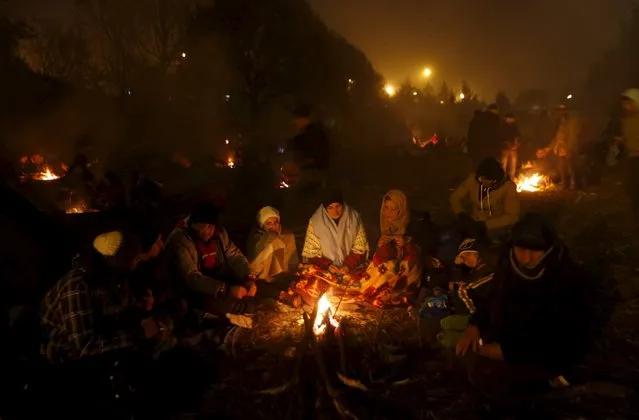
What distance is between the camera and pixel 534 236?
4195mm

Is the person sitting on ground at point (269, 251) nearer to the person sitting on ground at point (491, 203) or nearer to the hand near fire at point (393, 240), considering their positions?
the hand near fire at point (393, 240)

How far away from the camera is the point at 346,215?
703cm

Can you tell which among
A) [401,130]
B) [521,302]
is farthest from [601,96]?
[521,302]

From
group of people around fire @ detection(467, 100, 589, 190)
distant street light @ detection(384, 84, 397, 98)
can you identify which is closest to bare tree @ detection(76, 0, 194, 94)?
distant street light @ detection(384, 84, 397, 98)

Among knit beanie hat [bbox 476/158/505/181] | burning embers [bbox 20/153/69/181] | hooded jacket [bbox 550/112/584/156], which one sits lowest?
knit beanie hat [bbox 476/158/505/181]

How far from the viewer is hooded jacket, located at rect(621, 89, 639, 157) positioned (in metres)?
7.59

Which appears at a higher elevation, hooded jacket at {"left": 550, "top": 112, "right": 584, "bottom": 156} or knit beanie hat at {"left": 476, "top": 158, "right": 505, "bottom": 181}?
hooded jacket at {"left": 550, "top": 112, "right": 584, "bottom": 156}

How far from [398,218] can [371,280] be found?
946mm

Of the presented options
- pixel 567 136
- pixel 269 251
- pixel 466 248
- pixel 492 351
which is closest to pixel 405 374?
pixel 492 351

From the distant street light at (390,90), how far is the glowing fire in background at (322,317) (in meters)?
33.3

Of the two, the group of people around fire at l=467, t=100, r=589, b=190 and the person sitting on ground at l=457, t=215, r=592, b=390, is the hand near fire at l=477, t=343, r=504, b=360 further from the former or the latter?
the group of people around fire at l=467, t=100, r=589, b=190

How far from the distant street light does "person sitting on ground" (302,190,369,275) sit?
103 feet

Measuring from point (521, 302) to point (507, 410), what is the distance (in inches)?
32.8

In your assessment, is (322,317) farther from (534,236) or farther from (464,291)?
(534,236)
